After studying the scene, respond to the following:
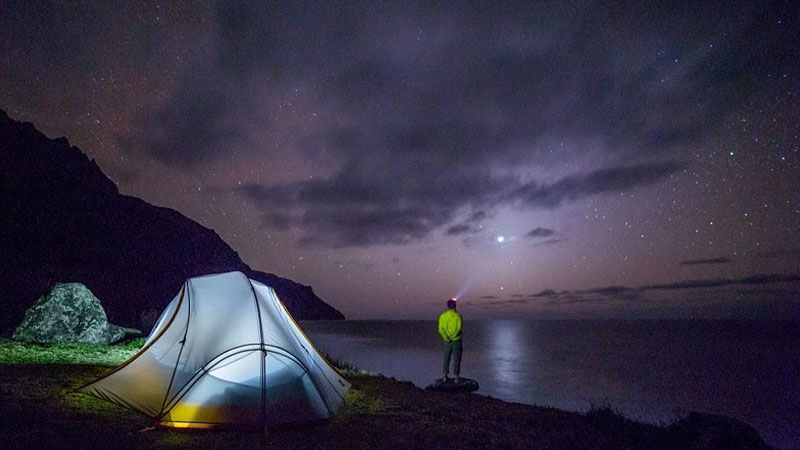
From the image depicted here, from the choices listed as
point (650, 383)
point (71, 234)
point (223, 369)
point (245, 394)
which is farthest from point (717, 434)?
point (71, 234)

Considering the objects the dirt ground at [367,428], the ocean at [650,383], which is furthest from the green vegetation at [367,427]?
the ocean at [650,383]

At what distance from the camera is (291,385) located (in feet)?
26.4

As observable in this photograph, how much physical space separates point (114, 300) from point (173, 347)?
7155 centimetres

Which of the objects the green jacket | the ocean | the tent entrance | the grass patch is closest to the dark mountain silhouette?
the grass patch

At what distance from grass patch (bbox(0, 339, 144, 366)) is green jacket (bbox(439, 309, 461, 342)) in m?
9.79

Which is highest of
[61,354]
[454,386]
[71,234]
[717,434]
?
[71,234]

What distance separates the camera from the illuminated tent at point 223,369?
24.6 ft

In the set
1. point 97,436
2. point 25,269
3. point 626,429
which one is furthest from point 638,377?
point 25,269

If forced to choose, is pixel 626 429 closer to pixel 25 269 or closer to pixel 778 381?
pixel 778 381

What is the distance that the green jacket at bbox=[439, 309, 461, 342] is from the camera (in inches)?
527

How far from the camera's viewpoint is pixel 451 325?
1341 cm

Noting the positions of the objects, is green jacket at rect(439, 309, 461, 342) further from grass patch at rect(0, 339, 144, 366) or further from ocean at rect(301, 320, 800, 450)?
ocean at rect(301, 320, 800, 450)

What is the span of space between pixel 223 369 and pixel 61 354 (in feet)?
29.4

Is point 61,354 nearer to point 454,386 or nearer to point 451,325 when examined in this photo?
point 451,325
